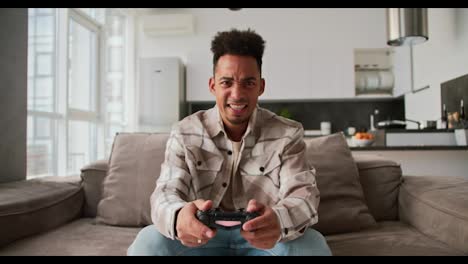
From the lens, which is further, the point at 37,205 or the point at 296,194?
the point at 37,205

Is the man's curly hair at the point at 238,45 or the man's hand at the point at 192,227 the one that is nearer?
the man's hand at the point at 192,227

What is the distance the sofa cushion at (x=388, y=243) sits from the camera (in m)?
1.16

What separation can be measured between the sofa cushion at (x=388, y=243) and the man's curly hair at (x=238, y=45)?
65 centimetres

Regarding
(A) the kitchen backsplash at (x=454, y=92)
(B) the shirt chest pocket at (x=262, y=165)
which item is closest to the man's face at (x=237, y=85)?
(B) the shirt chest pocket at (x=262, y=165)

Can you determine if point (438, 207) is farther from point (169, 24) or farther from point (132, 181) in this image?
point (169, 24)

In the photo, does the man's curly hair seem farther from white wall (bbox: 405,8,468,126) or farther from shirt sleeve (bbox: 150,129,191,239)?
white wall (bbox: 405,8,468,126)

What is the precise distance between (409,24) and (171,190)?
3.22 meters

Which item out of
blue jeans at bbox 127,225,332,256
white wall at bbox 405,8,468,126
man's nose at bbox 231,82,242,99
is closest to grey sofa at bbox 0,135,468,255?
blue jeans at bbox 127,225,332,256

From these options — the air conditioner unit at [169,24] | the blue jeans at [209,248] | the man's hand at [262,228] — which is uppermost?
the air conditioner unit at [169,24]

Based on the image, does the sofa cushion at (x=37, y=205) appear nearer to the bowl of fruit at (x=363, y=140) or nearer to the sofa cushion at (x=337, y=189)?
the sofa cushion at (x=337, y=189)

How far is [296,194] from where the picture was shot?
42.3 inches

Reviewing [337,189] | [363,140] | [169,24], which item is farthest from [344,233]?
[169,24]

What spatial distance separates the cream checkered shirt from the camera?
3.79 feet

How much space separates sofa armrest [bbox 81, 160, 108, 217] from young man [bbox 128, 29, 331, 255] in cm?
56
